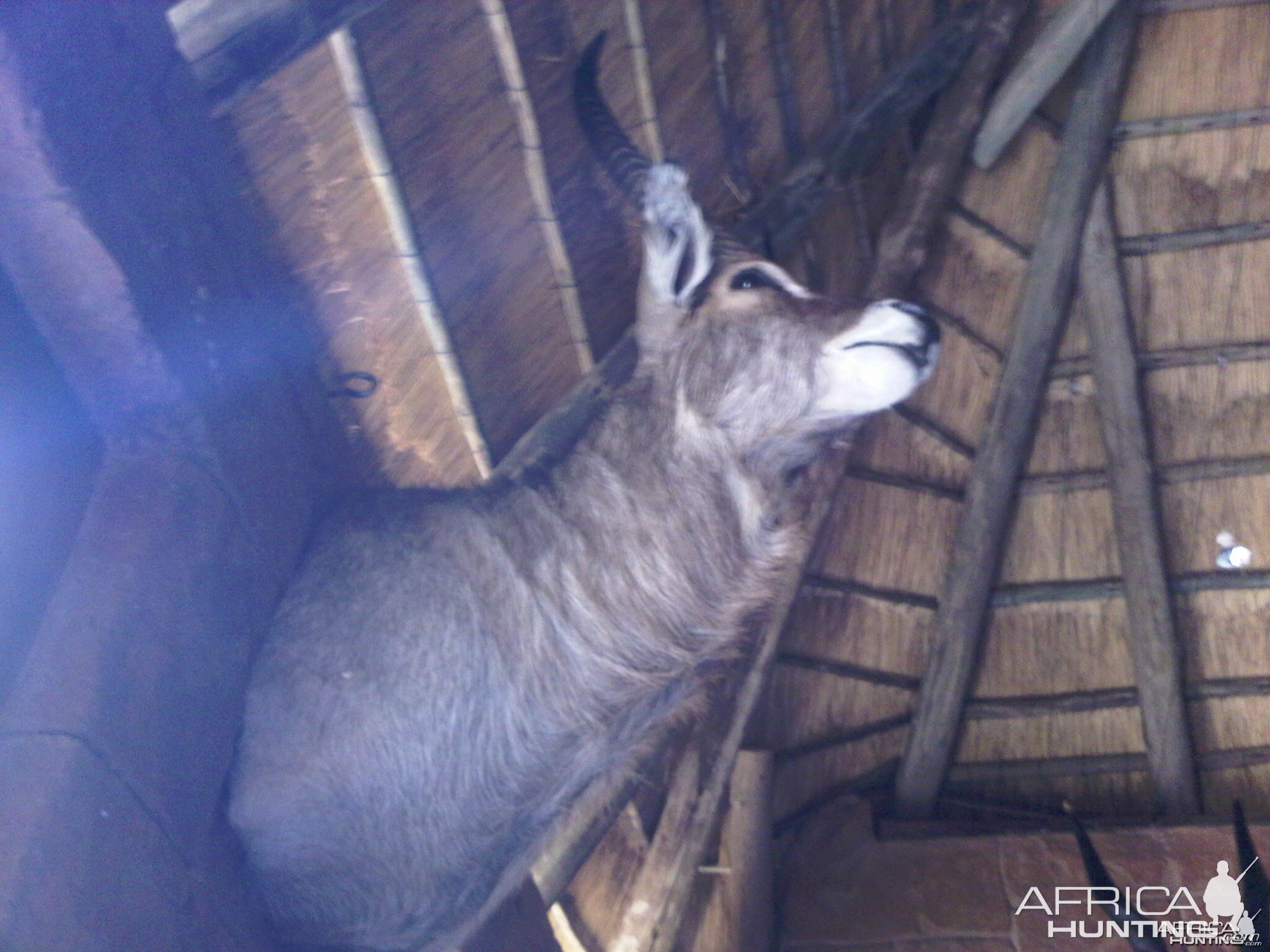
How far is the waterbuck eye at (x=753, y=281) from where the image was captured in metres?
2.36

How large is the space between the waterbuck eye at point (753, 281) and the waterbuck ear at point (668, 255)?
0.07 m

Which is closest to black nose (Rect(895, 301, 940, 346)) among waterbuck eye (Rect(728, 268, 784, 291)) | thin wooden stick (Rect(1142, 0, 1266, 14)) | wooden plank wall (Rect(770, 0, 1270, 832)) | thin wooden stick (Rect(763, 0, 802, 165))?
waterbuck eye (Rect(728, 268, 784, 291))

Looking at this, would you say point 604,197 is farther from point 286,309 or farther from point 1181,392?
point 1181,392

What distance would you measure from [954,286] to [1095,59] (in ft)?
2.84

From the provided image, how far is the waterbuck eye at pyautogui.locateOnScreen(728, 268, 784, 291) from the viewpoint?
236 centimetres

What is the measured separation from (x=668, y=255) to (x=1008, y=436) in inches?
73.7

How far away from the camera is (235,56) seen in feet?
5.57

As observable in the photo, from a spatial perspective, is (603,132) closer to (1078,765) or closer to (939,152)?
(939,152)

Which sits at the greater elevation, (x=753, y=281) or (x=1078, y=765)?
(x=753, y=281)

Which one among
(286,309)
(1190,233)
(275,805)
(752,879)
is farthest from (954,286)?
(275,805)

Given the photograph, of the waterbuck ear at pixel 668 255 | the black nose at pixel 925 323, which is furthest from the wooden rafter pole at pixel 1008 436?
the waterbuck ear at pixel 668 255

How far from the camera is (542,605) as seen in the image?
210cm

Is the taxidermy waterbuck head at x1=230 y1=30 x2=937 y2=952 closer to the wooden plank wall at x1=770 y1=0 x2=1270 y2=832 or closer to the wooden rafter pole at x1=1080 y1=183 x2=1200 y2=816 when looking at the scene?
the wooden plank wall at x1=770 y1=0 x2=1270 y2=832


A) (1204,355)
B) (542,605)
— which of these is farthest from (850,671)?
(542,605)
